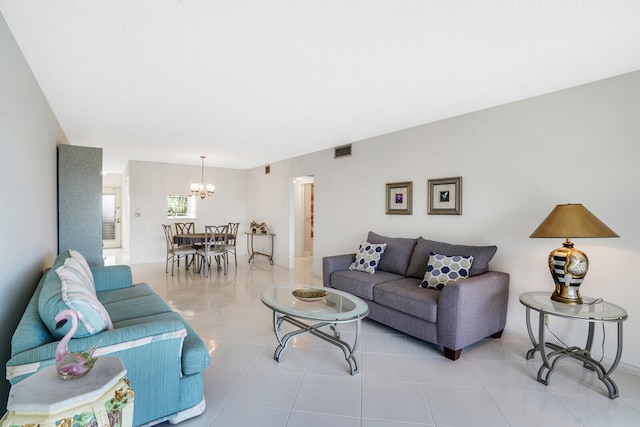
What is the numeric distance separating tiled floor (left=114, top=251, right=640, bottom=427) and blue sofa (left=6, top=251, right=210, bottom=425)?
0.19 meters

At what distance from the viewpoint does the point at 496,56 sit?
210 centimetres

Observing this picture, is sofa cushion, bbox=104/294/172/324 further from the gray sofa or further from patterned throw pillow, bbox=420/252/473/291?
patterned throw pillow, bbox=420/252/473/291

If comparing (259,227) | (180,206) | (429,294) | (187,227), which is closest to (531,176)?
(429,294)

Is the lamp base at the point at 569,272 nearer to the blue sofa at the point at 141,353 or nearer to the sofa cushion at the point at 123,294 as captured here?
the blue sofa at the point at 141,353

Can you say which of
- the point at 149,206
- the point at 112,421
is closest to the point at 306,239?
the point at 149,206

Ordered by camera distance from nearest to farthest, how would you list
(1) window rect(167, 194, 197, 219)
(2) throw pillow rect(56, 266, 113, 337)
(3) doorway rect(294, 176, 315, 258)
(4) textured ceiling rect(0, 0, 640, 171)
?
(2) throw pillow rect(56, 266, 113, 337) < (4) textured ceiling rect(0, 0, 640, 171) < (1) window rect(167, 194, 197, 219) < (3) doorway rect(294, 176, 315, 258)

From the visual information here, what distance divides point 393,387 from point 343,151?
3.54 metres

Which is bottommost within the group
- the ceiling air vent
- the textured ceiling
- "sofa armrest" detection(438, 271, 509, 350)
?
"sofa armrest" detection(438, 271, 509, 350)

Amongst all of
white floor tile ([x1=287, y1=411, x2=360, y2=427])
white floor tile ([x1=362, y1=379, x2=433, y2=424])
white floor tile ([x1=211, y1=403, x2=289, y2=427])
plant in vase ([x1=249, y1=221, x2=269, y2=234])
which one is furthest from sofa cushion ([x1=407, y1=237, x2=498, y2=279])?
plant in vase ([x1=249, y1=221, x2=269, y2=234])

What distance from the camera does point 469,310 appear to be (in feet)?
8.40

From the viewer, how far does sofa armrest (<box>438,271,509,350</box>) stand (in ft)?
8.20

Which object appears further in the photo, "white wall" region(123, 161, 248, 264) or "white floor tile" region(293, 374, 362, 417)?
"white wall" region(123, 161, 248, 264)

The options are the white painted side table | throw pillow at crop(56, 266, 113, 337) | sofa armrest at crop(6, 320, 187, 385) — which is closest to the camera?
the white painted side table

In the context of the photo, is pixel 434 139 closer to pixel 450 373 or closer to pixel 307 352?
pixel 450 373
